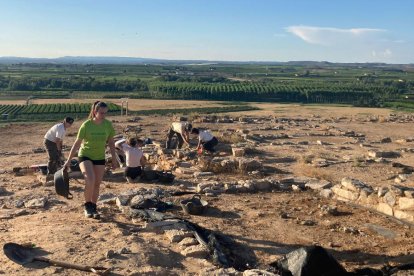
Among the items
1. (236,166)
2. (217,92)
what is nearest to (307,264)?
(236,166)

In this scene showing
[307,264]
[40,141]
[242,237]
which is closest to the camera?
[307,264]

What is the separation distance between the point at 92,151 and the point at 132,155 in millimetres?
2935

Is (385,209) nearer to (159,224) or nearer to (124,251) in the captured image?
(159,224)

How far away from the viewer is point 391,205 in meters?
8.48

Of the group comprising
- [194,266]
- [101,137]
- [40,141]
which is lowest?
[40,141]

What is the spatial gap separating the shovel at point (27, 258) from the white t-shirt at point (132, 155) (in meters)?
4.41

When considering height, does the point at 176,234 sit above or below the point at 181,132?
below

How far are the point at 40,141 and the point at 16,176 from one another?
12331 mm

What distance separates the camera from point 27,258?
226 inches

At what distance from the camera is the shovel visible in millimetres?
5438

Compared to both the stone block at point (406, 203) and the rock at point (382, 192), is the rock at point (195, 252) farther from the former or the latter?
the rock at point (382, 192)

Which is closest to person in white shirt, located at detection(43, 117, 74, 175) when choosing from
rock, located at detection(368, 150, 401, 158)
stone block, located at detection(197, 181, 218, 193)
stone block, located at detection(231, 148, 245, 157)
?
stone block, located at detection(197, 181, 218, 193)

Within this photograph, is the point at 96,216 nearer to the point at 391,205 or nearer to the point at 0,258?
the point at 0,258

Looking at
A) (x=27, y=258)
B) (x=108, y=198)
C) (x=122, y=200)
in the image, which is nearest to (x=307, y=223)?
(x=122, y=200)
